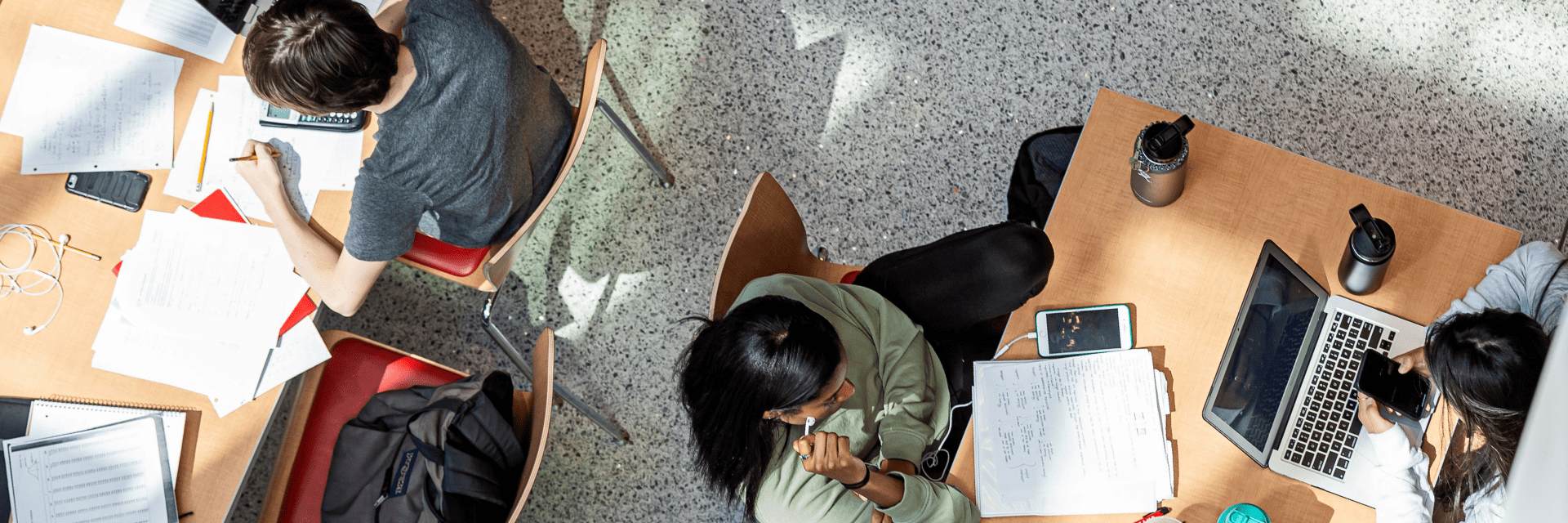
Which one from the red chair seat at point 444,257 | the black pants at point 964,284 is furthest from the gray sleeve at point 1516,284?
the red chair seat at point 444,257

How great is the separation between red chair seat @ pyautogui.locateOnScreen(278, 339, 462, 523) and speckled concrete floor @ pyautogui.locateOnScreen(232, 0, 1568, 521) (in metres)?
0.46

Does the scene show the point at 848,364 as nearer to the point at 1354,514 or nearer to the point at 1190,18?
the point at 1354,514

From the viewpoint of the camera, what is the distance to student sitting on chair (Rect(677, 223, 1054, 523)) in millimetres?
1176

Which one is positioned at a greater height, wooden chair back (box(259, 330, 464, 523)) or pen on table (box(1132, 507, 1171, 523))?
pen on table (box(1132, 507, 1171, 523))

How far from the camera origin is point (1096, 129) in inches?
56.0

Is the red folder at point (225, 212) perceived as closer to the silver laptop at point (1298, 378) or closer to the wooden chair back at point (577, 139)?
the wooden chair back at point (577, 139)

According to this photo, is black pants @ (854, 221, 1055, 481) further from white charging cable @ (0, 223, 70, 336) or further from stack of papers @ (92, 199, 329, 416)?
white charging cable @ (0, 223, 70, 336)

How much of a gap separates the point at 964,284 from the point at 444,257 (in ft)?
3.50

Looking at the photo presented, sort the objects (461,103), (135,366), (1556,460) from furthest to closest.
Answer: (135,366)
(461,103)
(1556,460)

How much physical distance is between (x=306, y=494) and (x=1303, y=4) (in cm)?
268

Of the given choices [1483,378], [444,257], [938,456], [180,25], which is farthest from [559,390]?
→ [1483,378]

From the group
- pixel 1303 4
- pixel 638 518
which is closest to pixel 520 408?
pixel 638 518

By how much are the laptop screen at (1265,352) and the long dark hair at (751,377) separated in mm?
609

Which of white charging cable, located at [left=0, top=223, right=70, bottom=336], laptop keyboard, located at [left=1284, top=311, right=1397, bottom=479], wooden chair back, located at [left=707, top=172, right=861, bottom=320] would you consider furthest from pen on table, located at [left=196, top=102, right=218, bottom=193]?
laptop keyboard, located at [left=1284, top=311, right=1397, bottom=479]
